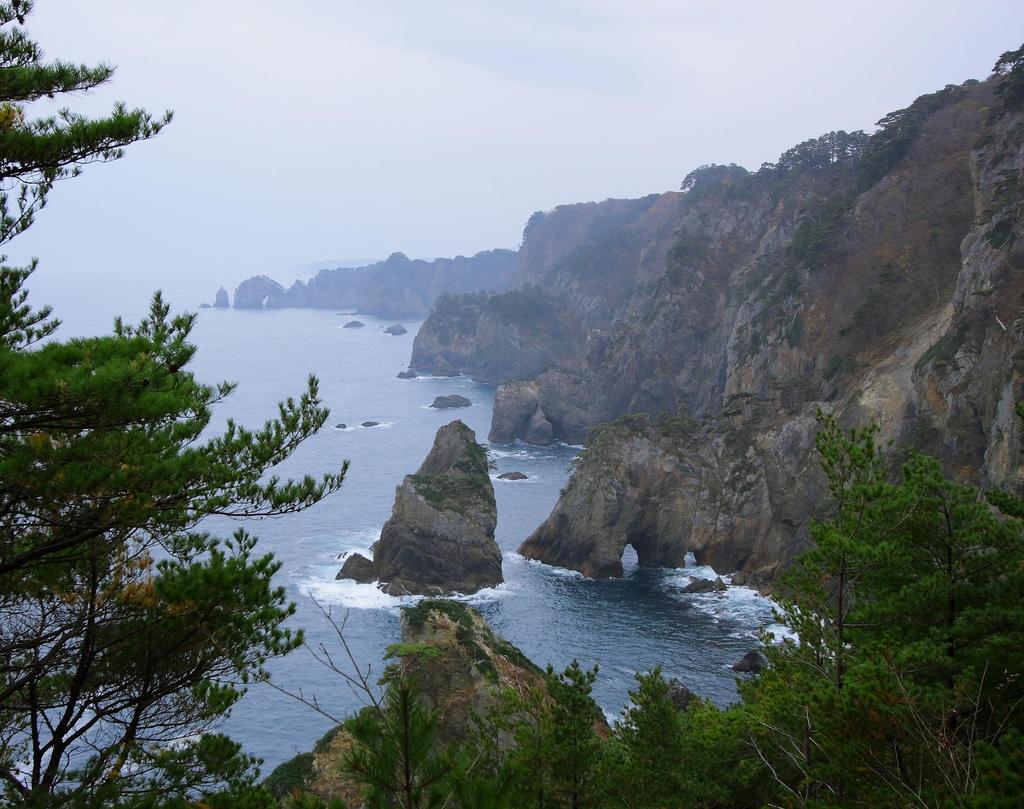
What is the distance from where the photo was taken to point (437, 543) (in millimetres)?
55219

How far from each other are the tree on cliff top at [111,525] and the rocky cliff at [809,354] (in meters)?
32.7

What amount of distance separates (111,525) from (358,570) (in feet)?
152

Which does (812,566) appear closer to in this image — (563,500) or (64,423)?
(64,423)

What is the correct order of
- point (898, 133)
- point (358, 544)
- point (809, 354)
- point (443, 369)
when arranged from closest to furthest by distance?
point (358, 544), point (809, 354), point (898, 133), point (443, 369)

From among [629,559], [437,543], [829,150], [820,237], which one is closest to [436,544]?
[437,543]

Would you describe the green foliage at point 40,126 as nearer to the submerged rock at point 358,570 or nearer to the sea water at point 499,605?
the sea water at point 499,605

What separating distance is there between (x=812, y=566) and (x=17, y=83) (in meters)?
14.0

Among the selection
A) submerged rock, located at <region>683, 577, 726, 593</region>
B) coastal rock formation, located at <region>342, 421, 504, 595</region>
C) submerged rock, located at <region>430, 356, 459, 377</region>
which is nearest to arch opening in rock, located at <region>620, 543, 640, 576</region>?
submerged rock, located at <region>683, 577, 726, 593</region>

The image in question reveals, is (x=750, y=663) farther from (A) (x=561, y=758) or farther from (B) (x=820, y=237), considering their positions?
(B) (x=820, y=237)

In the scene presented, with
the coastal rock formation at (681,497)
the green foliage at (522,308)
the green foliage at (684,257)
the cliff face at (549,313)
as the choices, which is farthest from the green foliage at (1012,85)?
the green foliage at (522,308)

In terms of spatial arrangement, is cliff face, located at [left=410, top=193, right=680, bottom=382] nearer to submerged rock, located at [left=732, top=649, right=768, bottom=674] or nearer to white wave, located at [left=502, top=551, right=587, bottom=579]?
white wave, located at [left=502, top=551, right=587, bottom=579]

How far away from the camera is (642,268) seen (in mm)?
137000

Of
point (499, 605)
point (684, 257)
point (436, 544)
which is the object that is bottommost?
point (499, 605)

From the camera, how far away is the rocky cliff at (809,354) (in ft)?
146
